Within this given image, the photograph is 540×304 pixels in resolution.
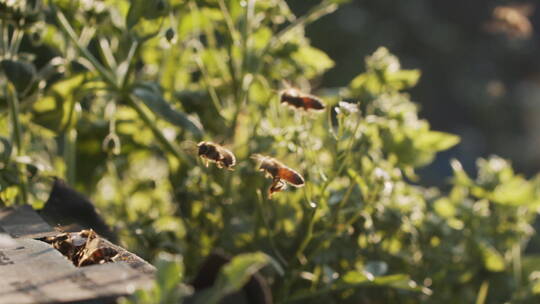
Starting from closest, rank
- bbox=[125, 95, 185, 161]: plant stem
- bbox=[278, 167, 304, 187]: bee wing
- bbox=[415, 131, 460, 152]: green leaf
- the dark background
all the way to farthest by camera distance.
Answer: bbox=[278, 167, 304, 187]: bee wing
bbox=[125, 95, 185, 161]: plant stem
bbox=[415, 131, 460, 152]: green leaf
the dark background

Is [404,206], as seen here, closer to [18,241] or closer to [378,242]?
[378,242]

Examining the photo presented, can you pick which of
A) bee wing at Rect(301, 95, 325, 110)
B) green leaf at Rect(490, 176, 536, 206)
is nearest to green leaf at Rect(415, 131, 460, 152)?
green leaf at Rect(490, 176, 536, 206)

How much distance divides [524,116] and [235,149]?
5.27m

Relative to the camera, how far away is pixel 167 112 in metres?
1.12

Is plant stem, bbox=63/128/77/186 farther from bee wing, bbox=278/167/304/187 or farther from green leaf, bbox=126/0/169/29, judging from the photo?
bee wing, bbox=278/167/304/187

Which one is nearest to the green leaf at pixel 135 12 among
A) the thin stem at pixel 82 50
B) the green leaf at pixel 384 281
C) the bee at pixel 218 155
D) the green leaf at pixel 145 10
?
the green leaf at pixel 145 10

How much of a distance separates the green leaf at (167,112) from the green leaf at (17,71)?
156 millimetres

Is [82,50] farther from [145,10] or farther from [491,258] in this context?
[491,258]

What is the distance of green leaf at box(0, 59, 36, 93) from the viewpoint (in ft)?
3.47

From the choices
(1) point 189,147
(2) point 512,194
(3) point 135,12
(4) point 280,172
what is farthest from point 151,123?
(2) point 512,194

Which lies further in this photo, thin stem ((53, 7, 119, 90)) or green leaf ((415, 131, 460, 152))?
green leaf ((415, 131, 460, 152))

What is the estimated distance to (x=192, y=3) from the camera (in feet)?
4.45

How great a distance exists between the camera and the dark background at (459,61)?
5.72m

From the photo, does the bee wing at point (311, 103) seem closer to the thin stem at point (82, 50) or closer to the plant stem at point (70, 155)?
the thin stem at point (82, 50)
